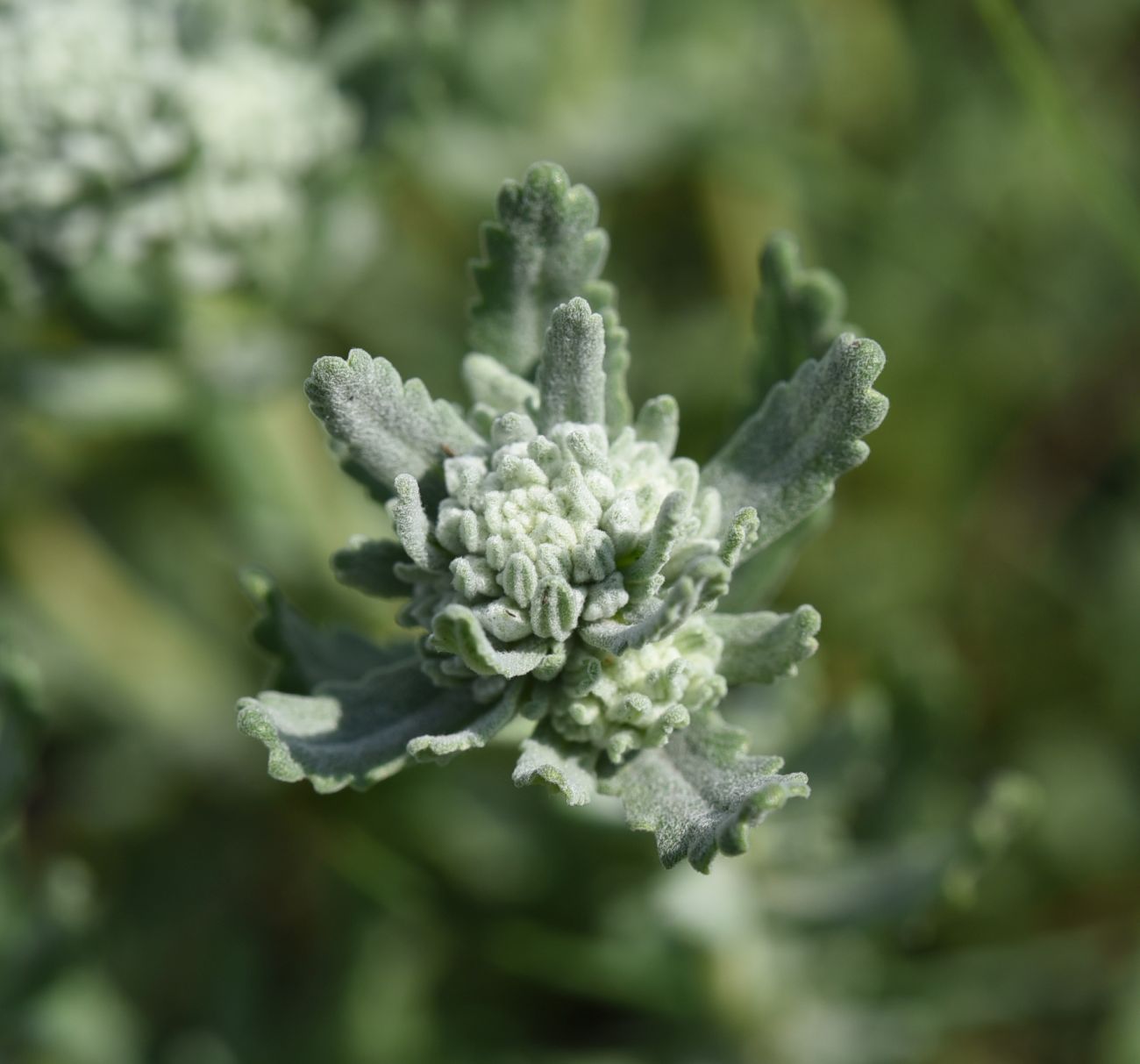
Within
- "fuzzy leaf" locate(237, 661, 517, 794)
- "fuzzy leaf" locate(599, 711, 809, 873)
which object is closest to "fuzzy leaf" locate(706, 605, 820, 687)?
"fuzzy leaf" locate(599, 711, 809, 873)

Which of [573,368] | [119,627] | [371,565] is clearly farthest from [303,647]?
[119,627]

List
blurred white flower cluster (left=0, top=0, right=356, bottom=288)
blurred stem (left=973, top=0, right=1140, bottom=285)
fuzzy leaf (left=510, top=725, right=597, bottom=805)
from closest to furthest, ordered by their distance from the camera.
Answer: fuzzy leaf (left=510, top=725, right=597, bottom=805), blurred white flower cluster (left=0, top=0, right=356, bottom=288), blurred stem (left=973, top=0, right=1140, bottom=285)

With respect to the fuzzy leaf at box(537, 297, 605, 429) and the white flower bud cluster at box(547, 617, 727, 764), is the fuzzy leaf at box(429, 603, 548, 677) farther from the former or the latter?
the fuzzy leaf at box(537, 297, 605, 429)

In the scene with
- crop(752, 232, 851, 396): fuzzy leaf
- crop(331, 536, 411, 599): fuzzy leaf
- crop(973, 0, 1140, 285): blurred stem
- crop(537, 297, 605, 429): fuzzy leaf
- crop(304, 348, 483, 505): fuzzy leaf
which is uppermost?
crop(973, 0, 1140, 285): blurred stem

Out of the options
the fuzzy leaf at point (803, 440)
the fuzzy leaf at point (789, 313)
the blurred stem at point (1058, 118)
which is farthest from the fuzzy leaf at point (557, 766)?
the blurred stem at point (1058, 118)

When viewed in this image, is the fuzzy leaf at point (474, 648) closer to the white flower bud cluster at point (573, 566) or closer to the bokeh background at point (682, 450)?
the white flower bud cluster at point (573, 566)

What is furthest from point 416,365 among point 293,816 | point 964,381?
point 964,381

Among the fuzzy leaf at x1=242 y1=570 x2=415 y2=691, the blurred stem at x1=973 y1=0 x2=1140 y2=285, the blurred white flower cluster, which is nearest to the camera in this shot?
the fuzzy leaf at x1=242 y1=570 x2=415 y2=691
